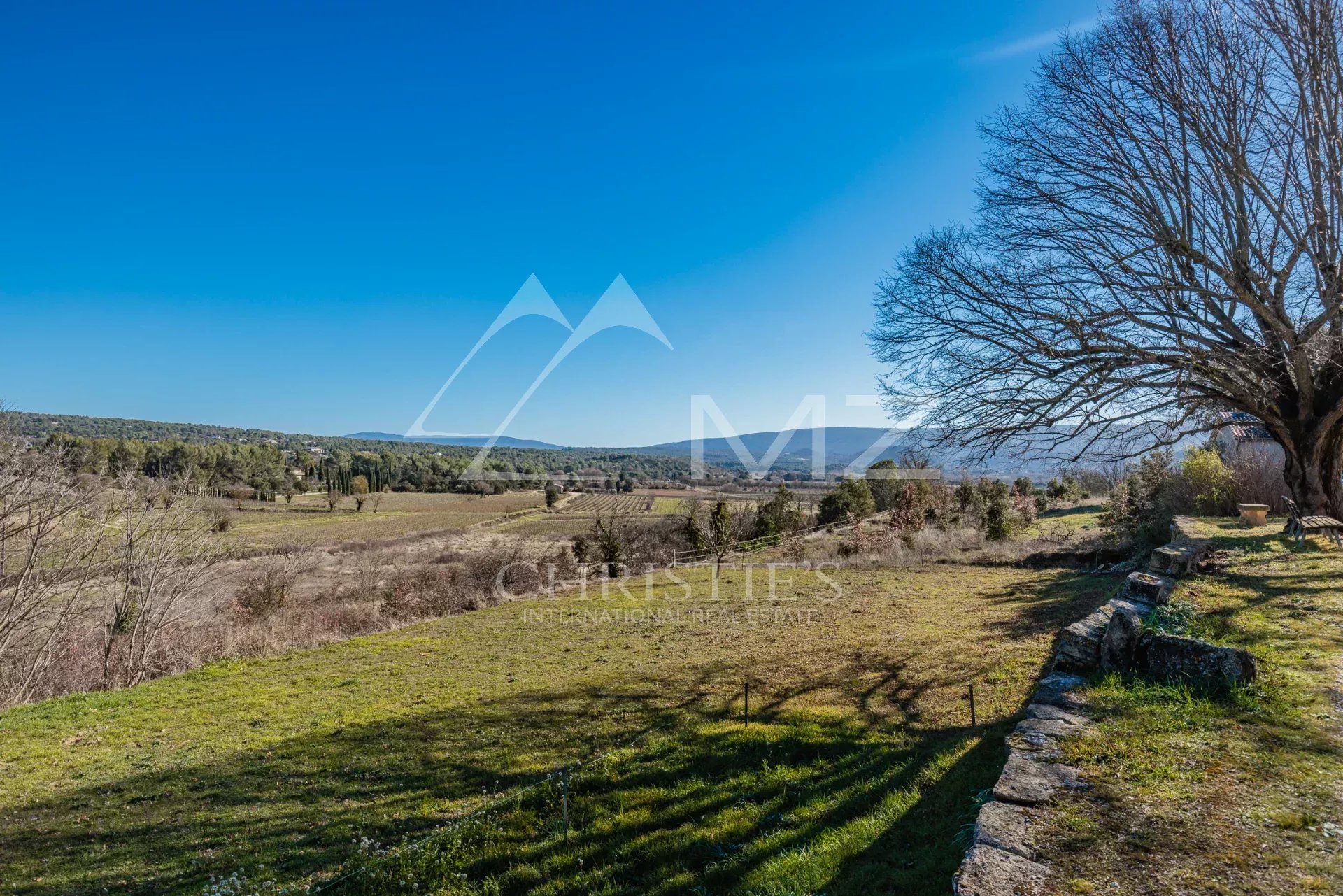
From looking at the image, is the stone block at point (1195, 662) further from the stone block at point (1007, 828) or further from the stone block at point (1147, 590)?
the stone block at point (1007, 828)

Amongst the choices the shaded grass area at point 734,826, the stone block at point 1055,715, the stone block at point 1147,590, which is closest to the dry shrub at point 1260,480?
the stone block at point 1147,590

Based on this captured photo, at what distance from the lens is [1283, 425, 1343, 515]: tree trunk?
951cm

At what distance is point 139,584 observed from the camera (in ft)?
49.1

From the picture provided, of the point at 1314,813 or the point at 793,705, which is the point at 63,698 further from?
the point at 1314,813

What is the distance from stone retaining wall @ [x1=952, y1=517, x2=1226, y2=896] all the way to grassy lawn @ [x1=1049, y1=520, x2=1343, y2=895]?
0.39ft

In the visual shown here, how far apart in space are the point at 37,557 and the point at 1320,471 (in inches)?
1029

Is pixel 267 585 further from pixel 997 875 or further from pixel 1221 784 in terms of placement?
pixel 1221 784

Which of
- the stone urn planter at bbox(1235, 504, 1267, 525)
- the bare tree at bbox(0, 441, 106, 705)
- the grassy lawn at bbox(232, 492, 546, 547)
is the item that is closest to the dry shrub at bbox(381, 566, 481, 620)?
the bare tree at bbox(0, 441, 106, 705)

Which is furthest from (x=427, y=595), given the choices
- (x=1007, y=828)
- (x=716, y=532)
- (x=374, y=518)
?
(x=374, y=518)

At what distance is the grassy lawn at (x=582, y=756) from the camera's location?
3893mm

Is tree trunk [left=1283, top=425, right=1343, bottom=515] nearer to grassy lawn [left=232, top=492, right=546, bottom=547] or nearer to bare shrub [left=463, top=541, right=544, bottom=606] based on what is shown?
bare shrub [left=463, top=541, right=544, bottom=606]

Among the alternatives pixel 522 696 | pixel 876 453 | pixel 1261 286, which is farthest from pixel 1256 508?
pixel 522 696

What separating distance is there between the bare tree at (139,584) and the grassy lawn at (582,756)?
9.48 feet

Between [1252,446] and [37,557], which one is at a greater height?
[1252,446]
